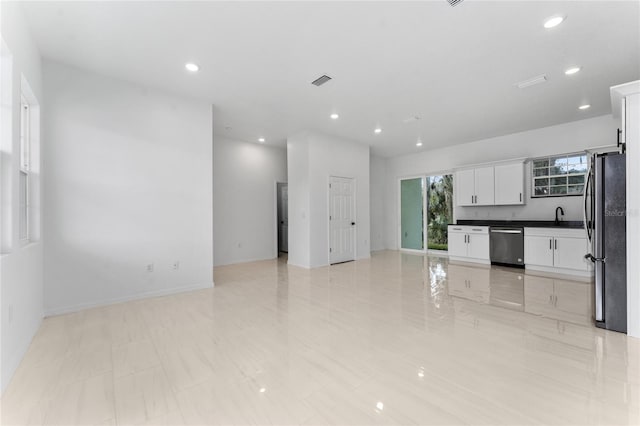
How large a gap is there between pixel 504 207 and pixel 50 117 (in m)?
8.30

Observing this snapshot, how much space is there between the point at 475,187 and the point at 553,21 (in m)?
4.48

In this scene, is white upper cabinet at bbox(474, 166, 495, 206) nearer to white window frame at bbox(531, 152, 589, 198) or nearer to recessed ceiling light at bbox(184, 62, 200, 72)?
white window frame at bbox(531, 152, 589, 198)

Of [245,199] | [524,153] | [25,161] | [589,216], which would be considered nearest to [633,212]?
[589,216]

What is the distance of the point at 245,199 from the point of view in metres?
6.77

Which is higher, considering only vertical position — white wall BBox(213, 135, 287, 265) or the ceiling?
the ceiling

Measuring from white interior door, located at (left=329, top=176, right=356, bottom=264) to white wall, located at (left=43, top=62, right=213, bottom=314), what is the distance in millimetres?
2826

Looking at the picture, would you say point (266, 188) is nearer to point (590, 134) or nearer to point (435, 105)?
point (435, 105)

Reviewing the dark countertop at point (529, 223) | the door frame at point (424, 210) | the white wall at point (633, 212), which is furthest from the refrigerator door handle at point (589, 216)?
the door frame at point (424, 210)

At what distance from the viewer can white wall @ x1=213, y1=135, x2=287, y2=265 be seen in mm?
6320

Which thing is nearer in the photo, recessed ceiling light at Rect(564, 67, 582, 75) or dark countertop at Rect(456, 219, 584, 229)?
recessed ceiling light at Rect(564, 67, 582, 75)

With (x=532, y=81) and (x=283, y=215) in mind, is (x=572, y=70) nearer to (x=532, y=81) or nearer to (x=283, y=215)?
(x=532, y=81)

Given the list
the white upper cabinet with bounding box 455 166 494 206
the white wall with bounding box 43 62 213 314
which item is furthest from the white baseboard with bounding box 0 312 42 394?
the white upper cabinet with bounding box 455 166 494 206

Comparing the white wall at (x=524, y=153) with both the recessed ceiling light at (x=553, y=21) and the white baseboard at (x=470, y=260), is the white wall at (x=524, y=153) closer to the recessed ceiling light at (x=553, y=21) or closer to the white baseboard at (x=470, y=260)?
the white baseboard at (x=470, y=260)

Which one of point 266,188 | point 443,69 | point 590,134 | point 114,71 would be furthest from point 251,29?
point 590,134
